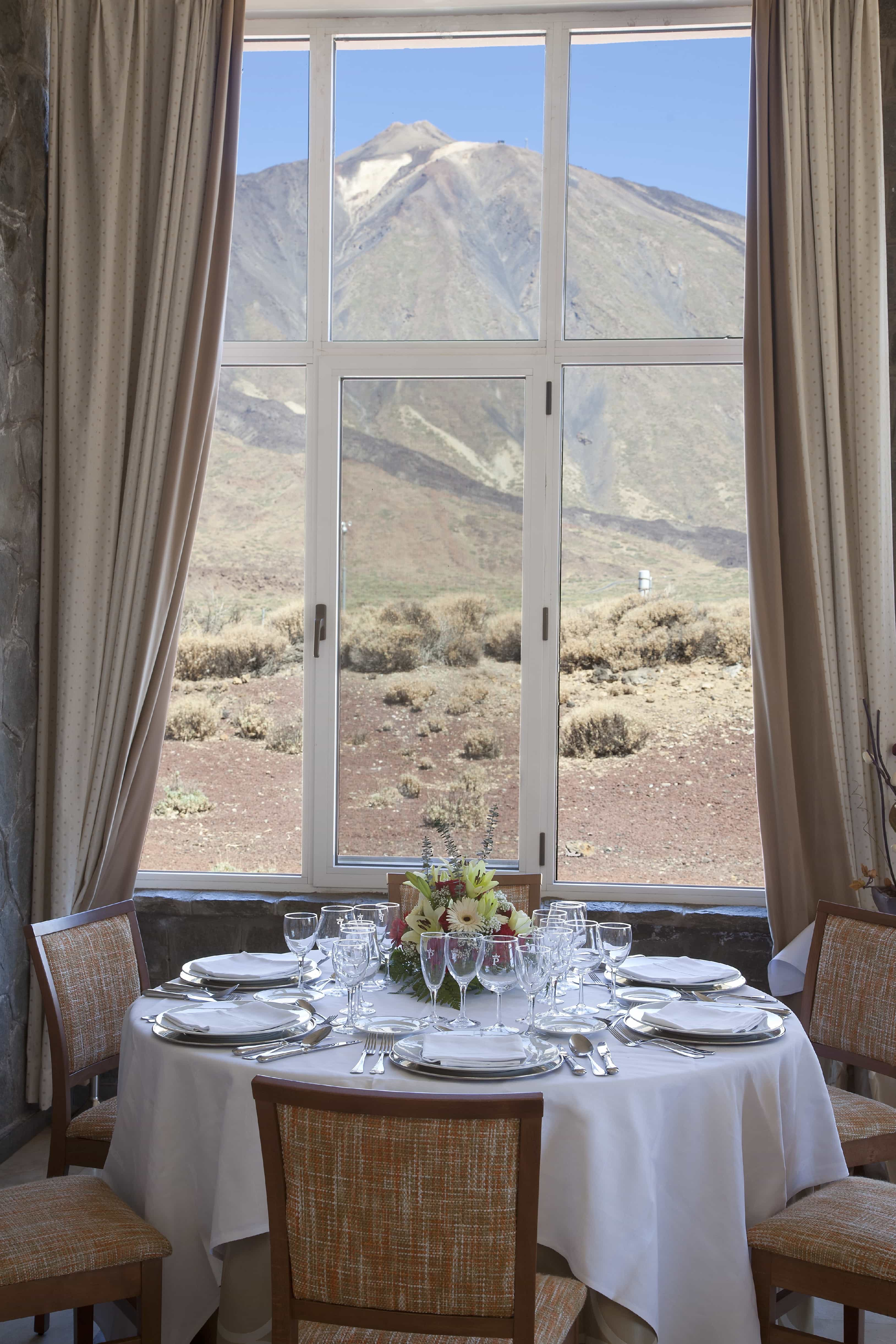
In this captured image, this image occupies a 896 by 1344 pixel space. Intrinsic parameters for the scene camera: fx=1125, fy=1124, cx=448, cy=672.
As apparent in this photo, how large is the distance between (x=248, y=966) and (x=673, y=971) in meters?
0.91

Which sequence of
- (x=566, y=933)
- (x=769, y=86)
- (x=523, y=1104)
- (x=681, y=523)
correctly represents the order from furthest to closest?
(x=681, y=523) < (x=769, y=86) < (x=566, y=933) < (x=523, y=1104)

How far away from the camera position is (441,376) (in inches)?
146

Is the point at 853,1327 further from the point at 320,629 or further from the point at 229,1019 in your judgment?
the point at 320,629

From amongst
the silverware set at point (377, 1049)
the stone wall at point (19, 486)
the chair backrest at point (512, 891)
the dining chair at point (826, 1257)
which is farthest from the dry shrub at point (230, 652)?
the dining chair at point (826, 1257)

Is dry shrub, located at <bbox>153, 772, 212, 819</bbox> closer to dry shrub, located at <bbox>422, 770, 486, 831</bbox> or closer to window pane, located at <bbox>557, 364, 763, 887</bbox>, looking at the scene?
dry shrub, located at <bbox>422, 770, 486, 831</bbox>

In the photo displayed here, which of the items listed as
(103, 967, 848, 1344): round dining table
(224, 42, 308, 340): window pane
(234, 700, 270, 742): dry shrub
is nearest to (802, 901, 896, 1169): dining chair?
(103, 967, 848, 1344): round dining table

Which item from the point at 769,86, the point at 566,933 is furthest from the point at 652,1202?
the point at 769,86

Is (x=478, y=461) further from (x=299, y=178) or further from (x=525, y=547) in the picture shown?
(x=299, y=178)

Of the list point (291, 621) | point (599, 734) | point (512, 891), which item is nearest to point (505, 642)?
point (599, 734)

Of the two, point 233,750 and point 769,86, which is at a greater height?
point 769,86

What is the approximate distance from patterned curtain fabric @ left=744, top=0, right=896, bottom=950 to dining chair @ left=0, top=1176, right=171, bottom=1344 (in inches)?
82.1

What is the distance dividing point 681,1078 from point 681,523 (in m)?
2.23

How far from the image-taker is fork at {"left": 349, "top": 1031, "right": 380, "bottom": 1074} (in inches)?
70.2

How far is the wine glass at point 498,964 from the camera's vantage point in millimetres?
1826
